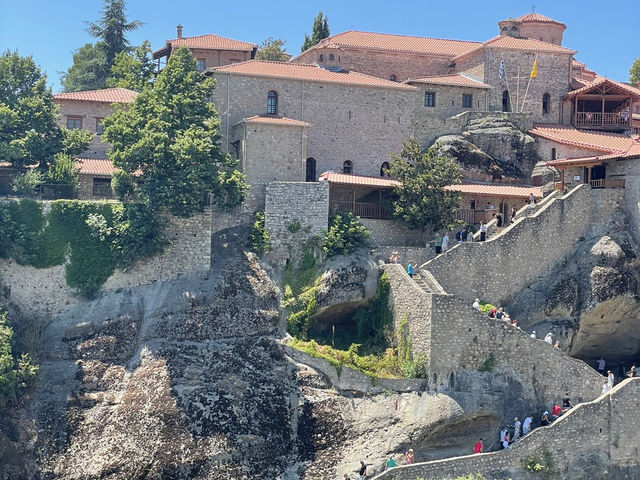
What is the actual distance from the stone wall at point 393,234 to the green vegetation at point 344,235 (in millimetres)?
861

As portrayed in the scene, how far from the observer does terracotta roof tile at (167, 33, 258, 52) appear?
222ft

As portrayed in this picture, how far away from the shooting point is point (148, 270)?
5512cm

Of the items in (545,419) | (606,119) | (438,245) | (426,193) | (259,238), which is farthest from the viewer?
(606,119)

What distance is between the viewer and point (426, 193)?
57.9 meters

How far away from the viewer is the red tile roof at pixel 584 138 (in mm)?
59684

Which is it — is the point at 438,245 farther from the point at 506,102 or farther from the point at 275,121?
the point at 506,102

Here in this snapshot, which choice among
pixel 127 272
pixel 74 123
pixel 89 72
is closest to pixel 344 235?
pixel 127 272

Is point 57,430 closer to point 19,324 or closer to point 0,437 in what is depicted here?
point 0,437

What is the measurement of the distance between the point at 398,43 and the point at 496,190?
13.4 metres

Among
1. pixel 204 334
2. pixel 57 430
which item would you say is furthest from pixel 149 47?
pixel 57 430

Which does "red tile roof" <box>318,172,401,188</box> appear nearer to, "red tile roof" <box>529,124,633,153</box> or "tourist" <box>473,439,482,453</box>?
"red tile roof" <box>529,124,633,153</box>

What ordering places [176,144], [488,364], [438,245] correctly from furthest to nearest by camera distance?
1. [438,245]
2. [176,144]
3. [488,364]

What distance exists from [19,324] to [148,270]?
18.7ft

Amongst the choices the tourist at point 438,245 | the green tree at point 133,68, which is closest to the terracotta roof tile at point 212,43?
the green tree at point 133,68
